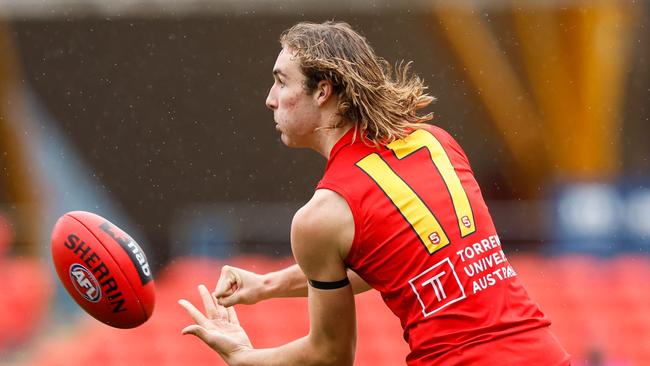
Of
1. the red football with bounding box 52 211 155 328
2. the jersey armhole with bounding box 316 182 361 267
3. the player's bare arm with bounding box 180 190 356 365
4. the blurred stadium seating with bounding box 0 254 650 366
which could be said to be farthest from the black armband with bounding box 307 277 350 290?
the blurred stadium seating with bounding box 0 254 650 366

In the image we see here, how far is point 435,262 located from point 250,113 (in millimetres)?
10561

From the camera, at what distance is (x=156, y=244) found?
12703mm

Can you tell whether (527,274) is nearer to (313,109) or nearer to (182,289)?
(182,289)

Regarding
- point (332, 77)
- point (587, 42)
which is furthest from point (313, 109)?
point (587, 42)

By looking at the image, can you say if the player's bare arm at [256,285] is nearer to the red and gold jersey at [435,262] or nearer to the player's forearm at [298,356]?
the player's forearm at [298,356]

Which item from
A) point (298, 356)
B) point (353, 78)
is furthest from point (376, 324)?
point (353, 78)

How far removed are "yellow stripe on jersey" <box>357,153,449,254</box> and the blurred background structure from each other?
7153 millimetres

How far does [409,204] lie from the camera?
3189mm

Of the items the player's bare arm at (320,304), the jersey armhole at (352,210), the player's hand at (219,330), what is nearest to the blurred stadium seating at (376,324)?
the player's hand at (219,330)

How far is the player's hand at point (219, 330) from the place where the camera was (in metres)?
3.61

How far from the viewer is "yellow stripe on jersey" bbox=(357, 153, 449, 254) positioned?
315 centimetres

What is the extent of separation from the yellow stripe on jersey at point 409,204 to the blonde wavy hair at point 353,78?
118 mm

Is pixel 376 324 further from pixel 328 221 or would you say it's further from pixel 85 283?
pixel 328 221

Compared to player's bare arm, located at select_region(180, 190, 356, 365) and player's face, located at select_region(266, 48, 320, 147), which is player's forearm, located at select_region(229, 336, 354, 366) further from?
player's face, located at select_region(266, 48, 320, 147)
